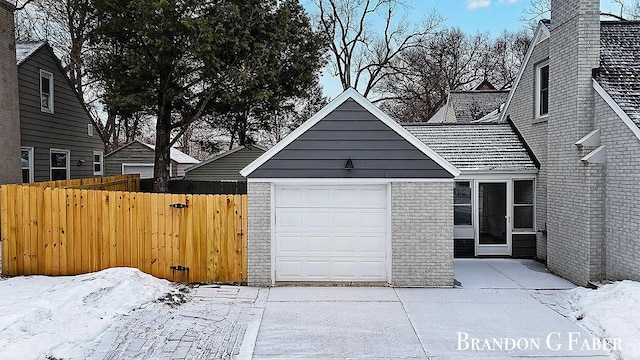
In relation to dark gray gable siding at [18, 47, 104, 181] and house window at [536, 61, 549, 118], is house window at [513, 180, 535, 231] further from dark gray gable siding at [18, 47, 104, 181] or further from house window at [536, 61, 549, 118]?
dark gray gable siding at [18, 47, 104, 181]

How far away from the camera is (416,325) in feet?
23.4

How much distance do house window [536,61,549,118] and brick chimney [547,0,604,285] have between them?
4.81ft

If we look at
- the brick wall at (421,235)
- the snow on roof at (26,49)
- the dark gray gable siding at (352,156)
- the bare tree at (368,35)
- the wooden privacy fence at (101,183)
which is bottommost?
the brick wall at (421,235)

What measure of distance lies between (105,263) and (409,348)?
6.25 meters

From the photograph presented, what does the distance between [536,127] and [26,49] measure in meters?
15.8

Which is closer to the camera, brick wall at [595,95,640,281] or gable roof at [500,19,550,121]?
brick wall at [595,95,640,281]

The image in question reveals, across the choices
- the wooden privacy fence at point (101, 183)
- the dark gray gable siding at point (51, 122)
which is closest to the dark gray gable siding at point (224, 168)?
the dark gray gable siding at point (51, 122)

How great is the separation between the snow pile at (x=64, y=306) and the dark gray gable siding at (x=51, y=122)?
25.8 feet

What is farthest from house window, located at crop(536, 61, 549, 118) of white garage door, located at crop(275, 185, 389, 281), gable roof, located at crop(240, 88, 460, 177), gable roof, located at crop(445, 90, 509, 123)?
gable roof, located at crop(445, 90, 509, 123)

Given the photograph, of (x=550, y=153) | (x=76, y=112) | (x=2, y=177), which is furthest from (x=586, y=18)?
(x=76, y=112)

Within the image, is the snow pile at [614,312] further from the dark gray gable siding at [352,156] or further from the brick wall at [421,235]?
the dark gray gable siding at [352,156]

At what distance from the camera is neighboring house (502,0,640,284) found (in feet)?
27.9

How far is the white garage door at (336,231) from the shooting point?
948 cm

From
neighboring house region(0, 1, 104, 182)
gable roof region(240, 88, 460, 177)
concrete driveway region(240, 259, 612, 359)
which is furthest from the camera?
neighboring house region(0, 1, 104, 182)
